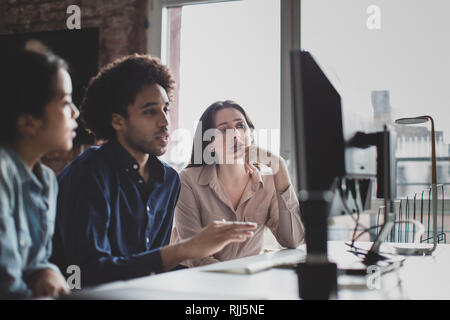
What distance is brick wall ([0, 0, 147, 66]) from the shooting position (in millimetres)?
2922

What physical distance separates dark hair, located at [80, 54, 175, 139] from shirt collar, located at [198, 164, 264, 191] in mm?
435

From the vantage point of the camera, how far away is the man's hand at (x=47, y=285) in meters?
0.73

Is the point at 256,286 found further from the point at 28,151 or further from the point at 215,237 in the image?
the point at 28,151

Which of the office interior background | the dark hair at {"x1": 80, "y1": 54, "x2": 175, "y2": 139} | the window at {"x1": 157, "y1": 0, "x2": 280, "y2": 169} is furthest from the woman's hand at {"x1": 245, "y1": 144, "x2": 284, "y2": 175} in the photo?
the window at {"x1": 157, "y1": 0, "x2": 280, "y2": 169}

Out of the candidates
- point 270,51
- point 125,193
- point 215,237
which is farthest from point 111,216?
point 270,51

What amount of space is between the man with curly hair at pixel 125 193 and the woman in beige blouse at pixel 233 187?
20 centimetres

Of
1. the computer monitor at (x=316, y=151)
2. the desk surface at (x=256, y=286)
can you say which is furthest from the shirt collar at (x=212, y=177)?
the computer monitor at (x=316, y=151)

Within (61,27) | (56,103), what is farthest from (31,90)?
(61,27)

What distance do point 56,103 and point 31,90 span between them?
2.1 inches

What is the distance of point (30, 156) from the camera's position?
0.82 metres

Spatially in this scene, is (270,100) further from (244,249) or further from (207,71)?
(244,249)

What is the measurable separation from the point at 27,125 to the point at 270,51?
217cm

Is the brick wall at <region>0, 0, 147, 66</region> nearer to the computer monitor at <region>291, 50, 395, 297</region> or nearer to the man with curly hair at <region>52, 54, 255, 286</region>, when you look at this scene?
the man with curly hair at <region>52, 54, 255, 286</region>
